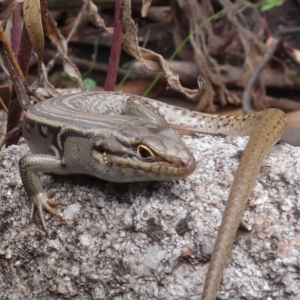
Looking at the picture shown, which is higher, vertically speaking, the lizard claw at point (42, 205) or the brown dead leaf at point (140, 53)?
the brown dead leaf at point (140, 53)

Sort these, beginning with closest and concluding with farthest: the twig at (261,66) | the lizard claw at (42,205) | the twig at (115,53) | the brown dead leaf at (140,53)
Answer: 1. the lizard claw at (42,205)
2. the brown dead leaf at (140,53)
3. the twig at (115,53)
4. the twig at (261,66)

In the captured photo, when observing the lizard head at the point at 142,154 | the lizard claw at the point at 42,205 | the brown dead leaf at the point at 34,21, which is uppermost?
the brown dead leaf at the point at 34,21

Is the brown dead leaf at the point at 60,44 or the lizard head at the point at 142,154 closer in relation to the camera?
the lizard head at the point at 142,154

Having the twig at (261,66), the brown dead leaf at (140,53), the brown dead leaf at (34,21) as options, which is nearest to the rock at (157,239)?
the brown dead leaf at (140,53)

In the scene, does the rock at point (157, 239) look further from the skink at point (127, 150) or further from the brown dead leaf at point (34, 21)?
the brown dead leaf at point (34, 21)

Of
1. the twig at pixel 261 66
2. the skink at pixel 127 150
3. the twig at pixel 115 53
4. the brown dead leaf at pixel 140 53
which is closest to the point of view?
the skink at pixel 127 150

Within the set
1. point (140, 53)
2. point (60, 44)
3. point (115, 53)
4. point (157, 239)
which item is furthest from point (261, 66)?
point (157, 239)
